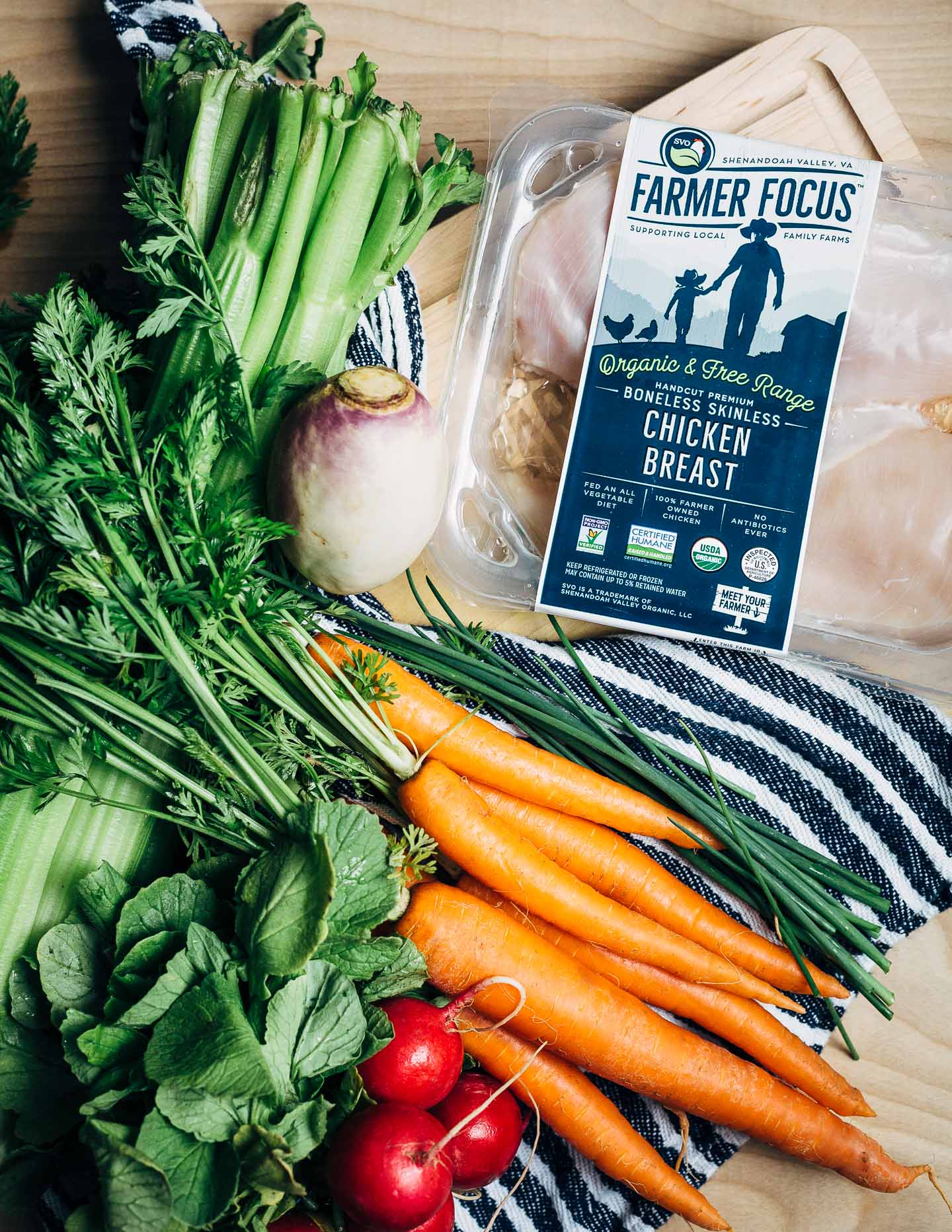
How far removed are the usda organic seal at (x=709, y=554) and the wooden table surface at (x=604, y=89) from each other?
583mm

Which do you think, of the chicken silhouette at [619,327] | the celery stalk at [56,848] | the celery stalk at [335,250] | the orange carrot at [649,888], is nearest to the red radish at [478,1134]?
the orange carrot at [649,888]

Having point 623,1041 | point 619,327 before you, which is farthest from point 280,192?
point 623,1041

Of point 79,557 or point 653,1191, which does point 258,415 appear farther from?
point 653,1191

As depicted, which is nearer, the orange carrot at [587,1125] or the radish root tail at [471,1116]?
the radish root tail at [471,1116]

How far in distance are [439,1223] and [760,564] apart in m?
0.86

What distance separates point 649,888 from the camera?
→ 114 cm

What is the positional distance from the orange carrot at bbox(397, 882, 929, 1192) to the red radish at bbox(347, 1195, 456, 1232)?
21 centimetres

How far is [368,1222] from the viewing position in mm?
887

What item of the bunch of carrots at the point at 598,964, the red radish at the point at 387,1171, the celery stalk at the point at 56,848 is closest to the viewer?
the red radish at the point at 387,1171

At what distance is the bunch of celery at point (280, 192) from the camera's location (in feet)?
3.16

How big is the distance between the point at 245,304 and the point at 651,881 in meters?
0.88

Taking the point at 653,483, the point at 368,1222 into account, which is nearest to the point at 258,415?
the point at 653,483

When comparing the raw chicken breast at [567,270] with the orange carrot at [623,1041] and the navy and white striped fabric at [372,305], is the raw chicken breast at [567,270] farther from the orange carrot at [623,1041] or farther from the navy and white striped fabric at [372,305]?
the orange carrot at [623,1041]

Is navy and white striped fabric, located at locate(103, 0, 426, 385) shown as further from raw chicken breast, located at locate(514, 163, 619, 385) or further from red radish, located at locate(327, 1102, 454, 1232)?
red radish, located at locate(327, 1102, 454, 1232)
